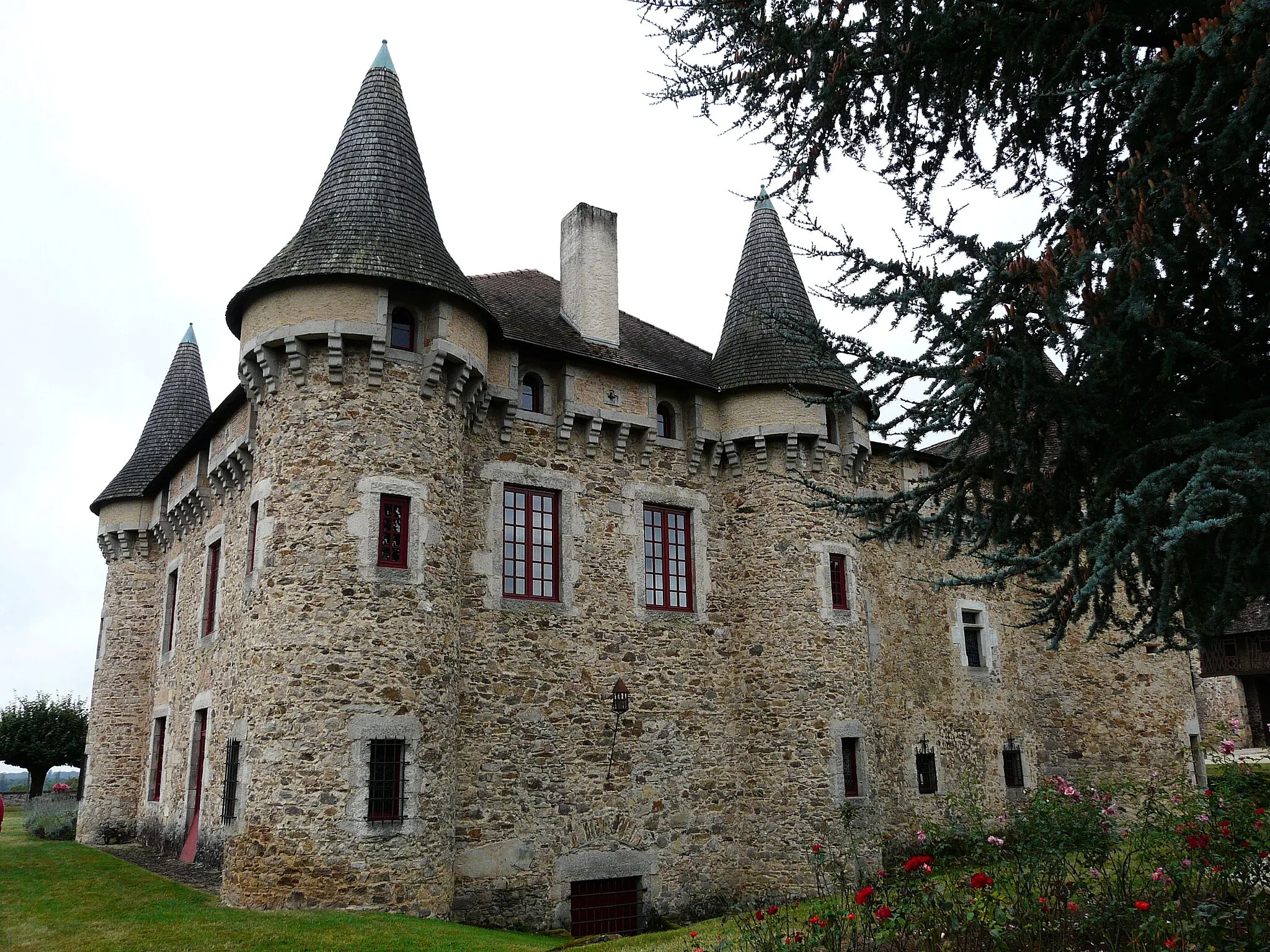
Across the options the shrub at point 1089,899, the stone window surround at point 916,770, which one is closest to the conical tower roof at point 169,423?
the stone window surround at point 916,770

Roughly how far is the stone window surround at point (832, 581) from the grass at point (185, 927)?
649cm

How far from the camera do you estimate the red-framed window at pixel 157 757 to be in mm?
18438

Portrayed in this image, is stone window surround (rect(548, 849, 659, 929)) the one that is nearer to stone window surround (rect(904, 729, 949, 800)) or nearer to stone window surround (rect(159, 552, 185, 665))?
stone window surround (rect(904, 729, 949, 800))

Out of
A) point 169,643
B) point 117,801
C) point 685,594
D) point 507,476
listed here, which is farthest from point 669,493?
point 117,801

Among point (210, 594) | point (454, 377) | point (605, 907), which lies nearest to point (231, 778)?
point (210, 594)

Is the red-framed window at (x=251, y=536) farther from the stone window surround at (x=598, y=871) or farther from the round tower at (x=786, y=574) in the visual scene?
the round tower at (x=786, y=574)

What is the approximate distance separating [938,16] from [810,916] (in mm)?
6391

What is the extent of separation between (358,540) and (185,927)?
450 cm

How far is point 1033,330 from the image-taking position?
6.58 m

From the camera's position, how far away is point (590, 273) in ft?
54.7

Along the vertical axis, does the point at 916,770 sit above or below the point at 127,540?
below

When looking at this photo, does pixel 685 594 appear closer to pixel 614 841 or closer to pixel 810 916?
pixel 614 841

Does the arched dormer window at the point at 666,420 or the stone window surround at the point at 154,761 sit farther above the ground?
the arched dormer window at the point at 666,420

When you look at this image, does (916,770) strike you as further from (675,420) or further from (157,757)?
(157,757)
